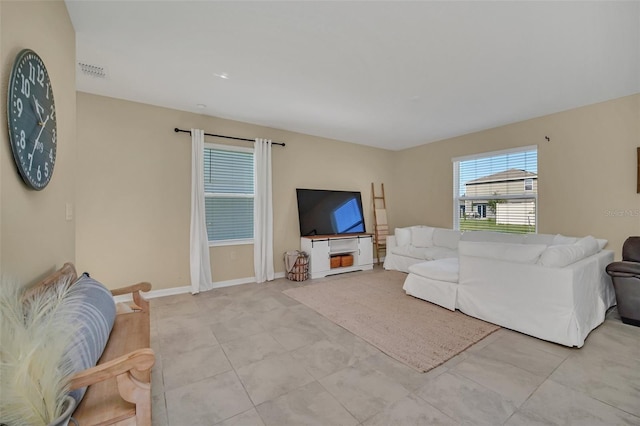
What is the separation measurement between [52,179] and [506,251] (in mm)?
3685

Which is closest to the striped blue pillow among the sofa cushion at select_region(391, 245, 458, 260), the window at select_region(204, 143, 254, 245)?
the window at select_region(204, 143, 254, 245)

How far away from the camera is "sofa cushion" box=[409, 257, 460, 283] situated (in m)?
3.20

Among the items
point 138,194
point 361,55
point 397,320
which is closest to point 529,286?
point 397,320

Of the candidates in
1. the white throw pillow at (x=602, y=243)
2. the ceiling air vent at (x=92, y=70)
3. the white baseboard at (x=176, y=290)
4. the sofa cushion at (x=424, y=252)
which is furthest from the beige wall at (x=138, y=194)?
the white throw pillow at (x=602, y=243)

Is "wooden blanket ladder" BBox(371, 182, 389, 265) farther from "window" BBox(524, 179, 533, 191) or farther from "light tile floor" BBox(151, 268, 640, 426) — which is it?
"light tile floor" BBox(151, 268, 640, 426)

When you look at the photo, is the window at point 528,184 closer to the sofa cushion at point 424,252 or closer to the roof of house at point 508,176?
the roof of house at point 508,176

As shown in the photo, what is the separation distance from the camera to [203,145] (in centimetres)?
402

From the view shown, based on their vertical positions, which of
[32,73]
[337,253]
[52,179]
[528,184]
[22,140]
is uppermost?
[32,73]

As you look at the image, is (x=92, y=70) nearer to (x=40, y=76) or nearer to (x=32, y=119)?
(x=40, y=76)

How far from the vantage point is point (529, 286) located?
8.34 feet

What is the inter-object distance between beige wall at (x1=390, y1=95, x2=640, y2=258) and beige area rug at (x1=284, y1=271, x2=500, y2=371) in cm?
237

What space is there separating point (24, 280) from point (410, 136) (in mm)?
5434

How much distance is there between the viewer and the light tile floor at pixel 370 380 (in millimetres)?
1590

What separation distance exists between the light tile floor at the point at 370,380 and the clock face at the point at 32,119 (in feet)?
4.88
